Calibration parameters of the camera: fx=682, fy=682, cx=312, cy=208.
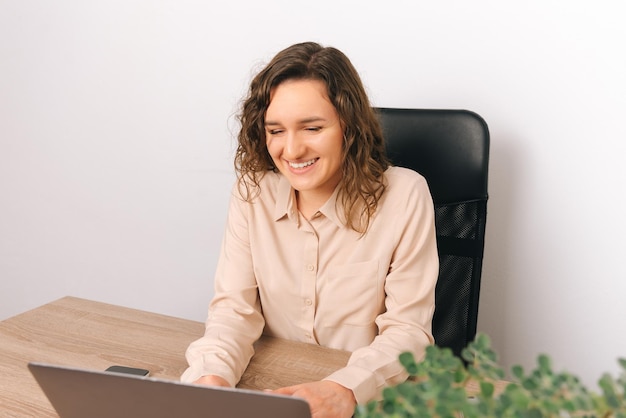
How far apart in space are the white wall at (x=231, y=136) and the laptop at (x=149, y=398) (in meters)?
1.30

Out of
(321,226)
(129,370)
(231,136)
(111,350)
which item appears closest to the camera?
(129,370)

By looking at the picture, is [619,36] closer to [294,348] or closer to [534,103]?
[534,103]

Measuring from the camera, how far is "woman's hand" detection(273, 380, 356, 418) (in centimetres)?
104

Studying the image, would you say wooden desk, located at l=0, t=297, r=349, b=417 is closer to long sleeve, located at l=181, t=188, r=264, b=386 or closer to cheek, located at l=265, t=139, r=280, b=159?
long sleeve, located at l=181, t=188, r=264, b=386

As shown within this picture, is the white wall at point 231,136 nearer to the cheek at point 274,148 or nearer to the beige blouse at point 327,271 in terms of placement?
the beige blouse at point 327,271

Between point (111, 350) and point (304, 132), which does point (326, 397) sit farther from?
point (304, 132)

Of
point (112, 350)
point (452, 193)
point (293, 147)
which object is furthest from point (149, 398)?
point (452, 193)

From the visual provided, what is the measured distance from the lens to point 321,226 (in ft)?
4.82

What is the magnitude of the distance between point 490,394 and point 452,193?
1.03 metres

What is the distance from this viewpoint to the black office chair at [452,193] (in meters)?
1.51

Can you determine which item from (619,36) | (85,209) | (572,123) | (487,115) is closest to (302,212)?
(487,115)

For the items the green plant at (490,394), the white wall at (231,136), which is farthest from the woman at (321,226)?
the green plant at (490,394)

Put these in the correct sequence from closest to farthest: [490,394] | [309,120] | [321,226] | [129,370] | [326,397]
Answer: [490,394] < [326,397] < [129,370] < [309,120] < [321,226]

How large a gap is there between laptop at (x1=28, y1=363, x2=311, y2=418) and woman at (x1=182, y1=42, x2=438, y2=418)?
1.39ft
